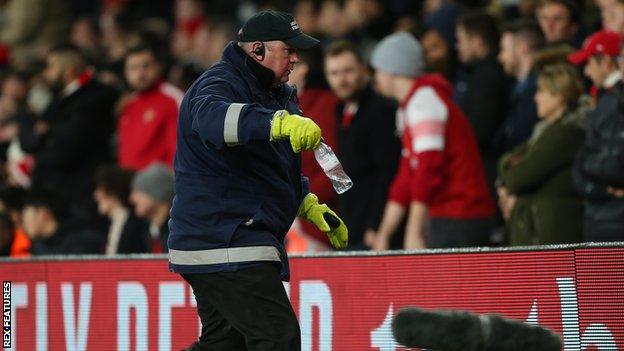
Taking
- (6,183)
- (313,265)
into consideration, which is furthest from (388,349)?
(6,183)

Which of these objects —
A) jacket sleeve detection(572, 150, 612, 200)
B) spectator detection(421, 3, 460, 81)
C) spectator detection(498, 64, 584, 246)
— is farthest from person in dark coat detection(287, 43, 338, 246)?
jacket sleeve detection(572, 150, 612, 200)

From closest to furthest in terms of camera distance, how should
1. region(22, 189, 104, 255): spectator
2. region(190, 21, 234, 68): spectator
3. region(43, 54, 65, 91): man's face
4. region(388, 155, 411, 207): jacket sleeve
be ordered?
region(388, 155, 411, 207): jacket sleeve
region(22, 189, 104, 255): spectator
region(43, 54, 65, 91): man's face
region(190, 21, 234, 68): spectator

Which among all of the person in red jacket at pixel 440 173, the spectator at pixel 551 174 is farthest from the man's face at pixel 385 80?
the spectator at pixel 551 174

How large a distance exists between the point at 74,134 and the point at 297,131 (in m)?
6.54

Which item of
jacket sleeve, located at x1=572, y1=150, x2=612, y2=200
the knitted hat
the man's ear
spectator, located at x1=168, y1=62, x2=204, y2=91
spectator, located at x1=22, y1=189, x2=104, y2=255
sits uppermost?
the man's ear

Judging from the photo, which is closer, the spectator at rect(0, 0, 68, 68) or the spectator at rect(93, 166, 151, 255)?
the spectator at rect(93, 166, 151, 255)

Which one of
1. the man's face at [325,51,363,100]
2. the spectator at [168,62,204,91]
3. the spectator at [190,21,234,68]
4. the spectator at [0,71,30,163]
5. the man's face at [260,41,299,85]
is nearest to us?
the man's face at [260,41,299,85]

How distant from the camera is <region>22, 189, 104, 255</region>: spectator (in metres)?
11.2

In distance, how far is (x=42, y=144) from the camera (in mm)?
12508

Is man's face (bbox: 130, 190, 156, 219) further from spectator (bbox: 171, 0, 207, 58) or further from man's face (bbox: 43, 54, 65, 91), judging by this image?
spectator (bbox: 171, 0, 207, 58)

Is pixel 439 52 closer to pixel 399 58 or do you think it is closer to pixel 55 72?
pixel 399 58

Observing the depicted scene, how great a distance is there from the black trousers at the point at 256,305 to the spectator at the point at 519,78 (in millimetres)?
4115

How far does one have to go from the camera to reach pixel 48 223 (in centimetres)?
1146

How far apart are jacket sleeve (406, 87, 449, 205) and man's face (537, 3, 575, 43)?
5.34ft
